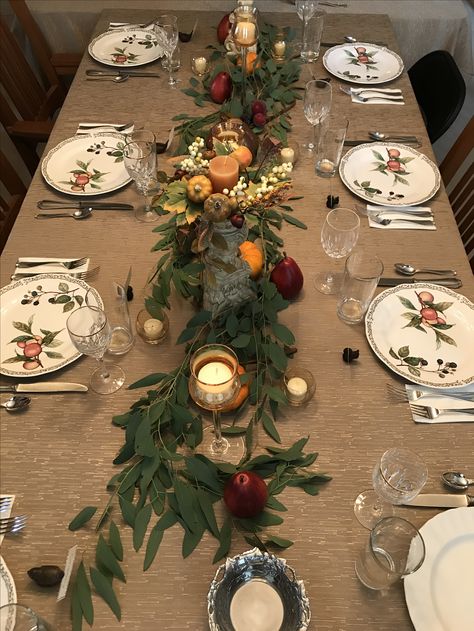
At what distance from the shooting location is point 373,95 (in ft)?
5.44

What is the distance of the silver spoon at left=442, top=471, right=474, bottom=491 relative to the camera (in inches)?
33.4

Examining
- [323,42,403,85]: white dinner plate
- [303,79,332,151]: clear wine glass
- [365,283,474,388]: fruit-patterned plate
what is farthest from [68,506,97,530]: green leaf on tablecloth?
[323,42,403,85]: white dinner plate

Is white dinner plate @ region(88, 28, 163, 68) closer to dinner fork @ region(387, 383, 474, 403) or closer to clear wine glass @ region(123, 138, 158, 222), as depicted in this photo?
clear wine glass @ region(123, 138, 158, 222)

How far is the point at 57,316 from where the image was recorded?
1080mm

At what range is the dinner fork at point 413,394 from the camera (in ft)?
3.15

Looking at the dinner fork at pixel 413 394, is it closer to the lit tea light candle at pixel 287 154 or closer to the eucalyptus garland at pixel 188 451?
the eucalyptus garland at pixel 188 451

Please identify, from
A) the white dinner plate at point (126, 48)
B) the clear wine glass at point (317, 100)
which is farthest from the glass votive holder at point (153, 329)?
the white dinner plate at point (126, 48)

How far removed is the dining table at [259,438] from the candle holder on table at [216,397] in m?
0.06

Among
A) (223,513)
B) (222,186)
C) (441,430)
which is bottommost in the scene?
(441,430)

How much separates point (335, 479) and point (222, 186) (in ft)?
1.76

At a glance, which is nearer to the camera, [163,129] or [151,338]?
[151,338]

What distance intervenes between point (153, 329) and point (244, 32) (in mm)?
848

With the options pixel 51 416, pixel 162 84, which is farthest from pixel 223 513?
pixel 162 84

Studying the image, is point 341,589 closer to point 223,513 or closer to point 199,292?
point 223,513
